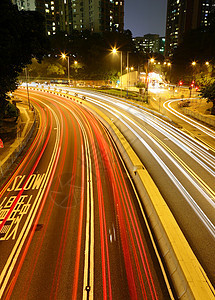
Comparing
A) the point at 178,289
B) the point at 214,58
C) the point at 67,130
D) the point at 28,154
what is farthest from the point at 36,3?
the point at 178,289

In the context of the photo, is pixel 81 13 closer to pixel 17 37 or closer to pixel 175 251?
pixel 17 37

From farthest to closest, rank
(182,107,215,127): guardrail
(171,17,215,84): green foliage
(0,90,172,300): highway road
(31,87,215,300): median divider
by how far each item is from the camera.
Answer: (171,17,215,84): green foliage
(182,107,215,127): guardrail
(0,90,172,300): highway road
(31,87,215,300): median divider

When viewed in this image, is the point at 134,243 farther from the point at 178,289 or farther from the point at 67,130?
the point at 67,130

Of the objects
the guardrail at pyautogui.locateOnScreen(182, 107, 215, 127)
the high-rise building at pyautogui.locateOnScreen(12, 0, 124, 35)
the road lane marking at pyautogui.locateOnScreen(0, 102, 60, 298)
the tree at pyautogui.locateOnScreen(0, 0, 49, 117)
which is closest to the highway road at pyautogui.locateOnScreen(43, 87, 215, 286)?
the guardrail at pyautogui.locateOnScreen(182, 107, 215, 127)

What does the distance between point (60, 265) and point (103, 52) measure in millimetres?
86694

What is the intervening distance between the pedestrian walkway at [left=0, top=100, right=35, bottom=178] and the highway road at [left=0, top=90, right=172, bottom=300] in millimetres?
1109

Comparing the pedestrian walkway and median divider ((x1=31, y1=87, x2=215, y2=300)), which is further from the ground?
the pedestrian walkway

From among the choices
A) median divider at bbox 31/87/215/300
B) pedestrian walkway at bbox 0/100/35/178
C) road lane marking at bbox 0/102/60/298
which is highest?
pedestrian walkway at bbox 0/100/35/178

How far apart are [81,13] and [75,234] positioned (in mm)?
116201

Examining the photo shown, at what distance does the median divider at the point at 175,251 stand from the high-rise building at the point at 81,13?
103 meters

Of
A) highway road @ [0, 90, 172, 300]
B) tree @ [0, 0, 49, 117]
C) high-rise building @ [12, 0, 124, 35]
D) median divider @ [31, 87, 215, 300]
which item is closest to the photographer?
median divider @ [31, 87, 215, 300]

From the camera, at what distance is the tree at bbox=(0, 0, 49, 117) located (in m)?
14.4

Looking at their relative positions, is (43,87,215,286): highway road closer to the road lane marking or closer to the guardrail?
the guardrail

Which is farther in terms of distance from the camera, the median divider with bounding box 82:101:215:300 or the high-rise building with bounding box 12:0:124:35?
the high-rise building with bounding box 12:0:124:35
